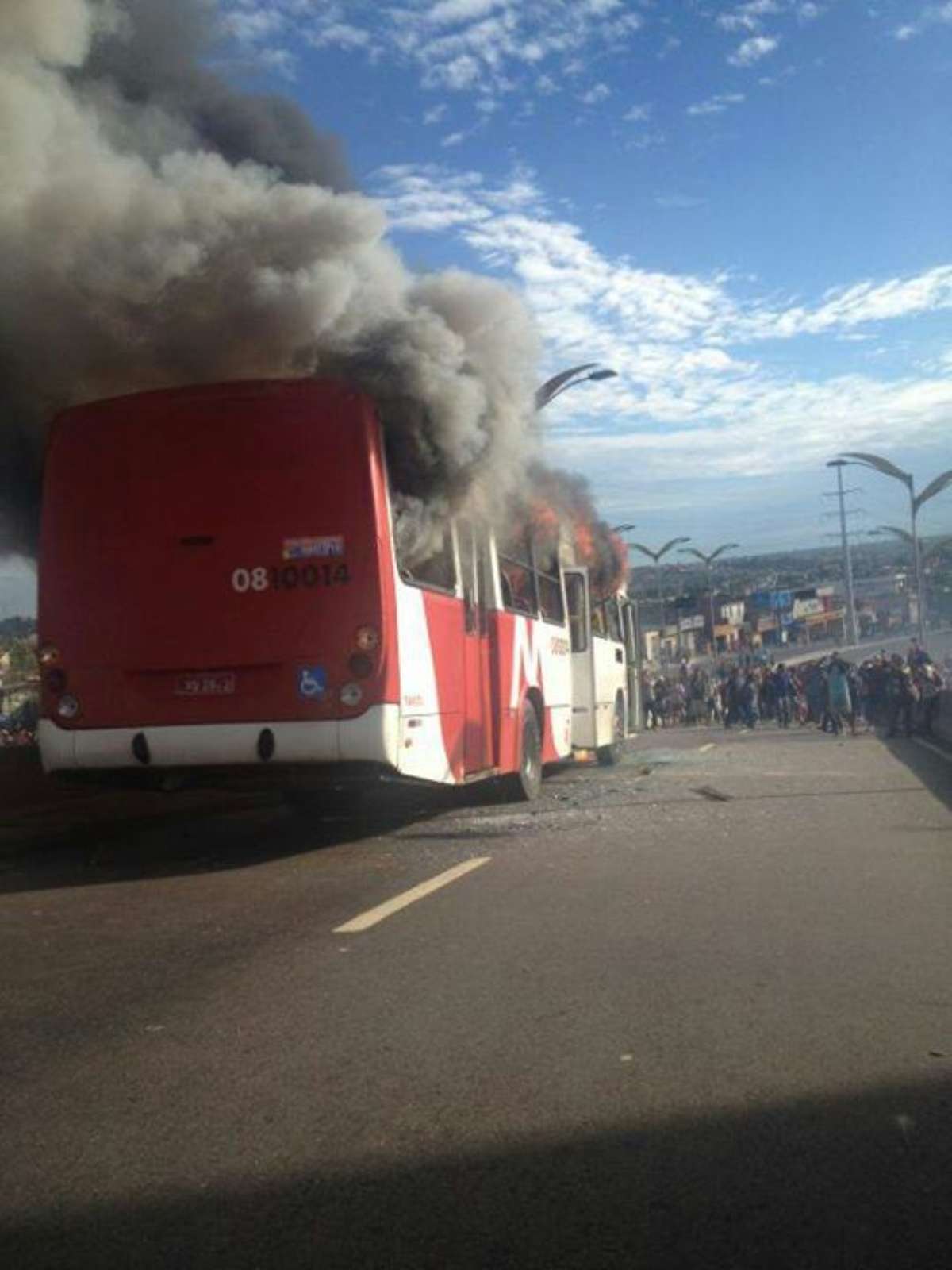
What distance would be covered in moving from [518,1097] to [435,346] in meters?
6.45

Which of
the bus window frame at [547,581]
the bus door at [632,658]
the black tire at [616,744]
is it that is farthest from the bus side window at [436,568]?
the bus door at [632,658]

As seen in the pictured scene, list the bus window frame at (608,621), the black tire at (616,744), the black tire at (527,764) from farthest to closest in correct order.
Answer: the black tire at (616,744), the bus window frame at (608,621), the black tire at (527,764)

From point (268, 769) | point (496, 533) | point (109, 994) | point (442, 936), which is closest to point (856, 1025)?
point (442, 936)

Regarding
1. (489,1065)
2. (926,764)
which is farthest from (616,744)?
(489,1065)

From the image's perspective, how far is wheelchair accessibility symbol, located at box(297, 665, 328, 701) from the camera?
27.9 feet

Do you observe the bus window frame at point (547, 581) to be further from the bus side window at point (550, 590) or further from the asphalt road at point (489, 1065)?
the asphalt road at point (489, 1065)

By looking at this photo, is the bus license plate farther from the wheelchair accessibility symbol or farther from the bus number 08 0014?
the bus number 08 0014

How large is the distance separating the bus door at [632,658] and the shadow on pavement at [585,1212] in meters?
17.2

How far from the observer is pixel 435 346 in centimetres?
938

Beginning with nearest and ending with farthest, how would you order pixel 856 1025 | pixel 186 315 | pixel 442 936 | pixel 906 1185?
pixel 906 1185 < pixel 856 1025 < pixel 442 936 < pixel 186 315

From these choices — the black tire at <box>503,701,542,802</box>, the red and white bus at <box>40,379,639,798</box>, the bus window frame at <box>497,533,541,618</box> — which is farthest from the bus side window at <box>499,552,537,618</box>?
the red and white bus at <box>40,379,639,798</box>

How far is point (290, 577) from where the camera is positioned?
8.61 m

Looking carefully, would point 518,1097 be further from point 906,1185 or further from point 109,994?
point 109,994

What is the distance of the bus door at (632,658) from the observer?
835 inches
